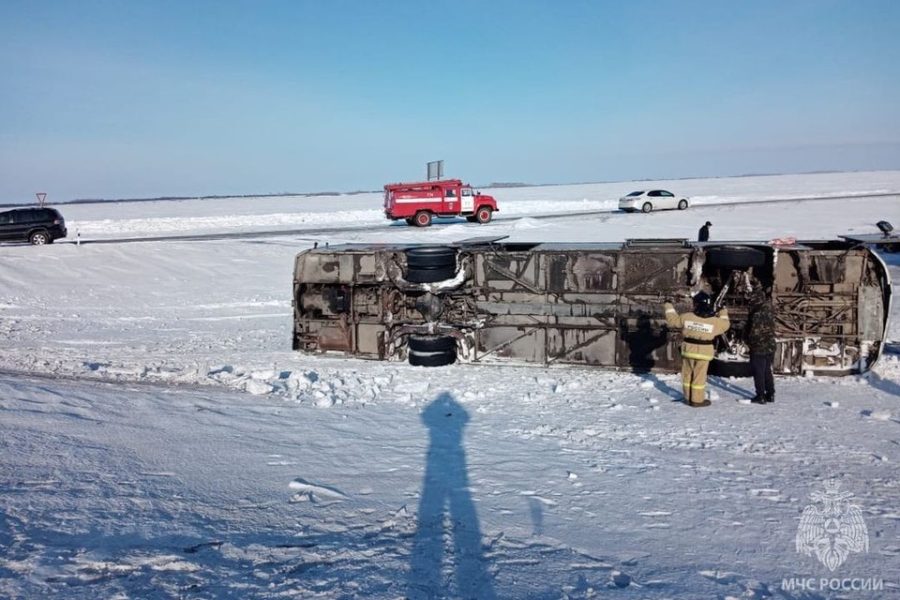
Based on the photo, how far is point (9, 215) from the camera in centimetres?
2600

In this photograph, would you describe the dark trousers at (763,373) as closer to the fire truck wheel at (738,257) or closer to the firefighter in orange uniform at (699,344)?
the firefighter in orange uniform at (699,344)

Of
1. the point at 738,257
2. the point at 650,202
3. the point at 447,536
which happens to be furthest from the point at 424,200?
the point at 447,536

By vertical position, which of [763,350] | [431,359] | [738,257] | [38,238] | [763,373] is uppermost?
[38,238]

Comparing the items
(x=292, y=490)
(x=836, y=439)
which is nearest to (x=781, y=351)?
(x=836, y=439)

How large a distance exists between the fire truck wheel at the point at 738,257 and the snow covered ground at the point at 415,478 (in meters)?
1.70

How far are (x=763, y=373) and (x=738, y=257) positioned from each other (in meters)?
1.97

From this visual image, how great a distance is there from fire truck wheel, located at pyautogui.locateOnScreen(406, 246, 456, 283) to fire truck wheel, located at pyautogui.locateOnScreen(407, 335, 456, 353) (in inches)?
36.3

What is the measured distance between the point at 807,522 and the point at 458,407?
3.99 m

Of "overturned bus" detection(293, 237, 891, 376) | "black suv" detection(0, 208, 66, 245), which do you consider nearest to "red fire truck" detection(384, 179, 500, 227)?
"black suv" detection(0, 208, 66, 245)

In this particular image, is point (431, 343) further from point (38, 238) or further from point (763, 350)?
point (38, 238)

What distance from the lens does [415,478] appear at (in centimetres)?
539

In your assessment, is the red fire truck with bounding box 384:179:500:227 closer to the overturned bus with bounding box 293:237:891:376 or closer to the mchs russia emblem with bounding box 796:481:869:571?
the overturned bus with bounding box 293:237:891:376

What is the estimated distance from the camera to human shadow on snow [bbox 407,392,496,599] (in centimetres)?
373

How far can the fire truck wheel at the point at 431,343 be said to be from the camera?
959 cm
